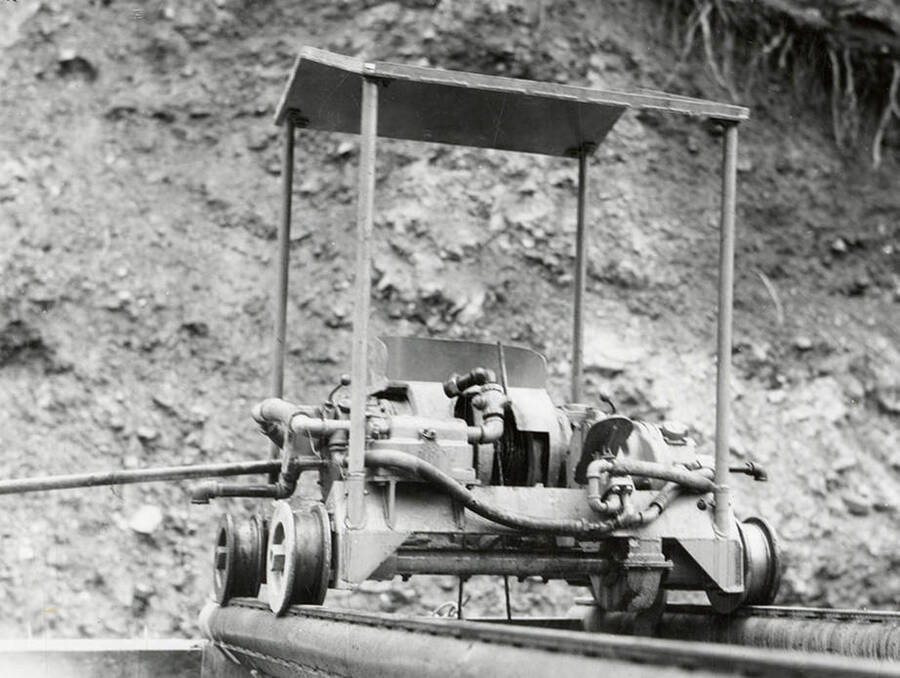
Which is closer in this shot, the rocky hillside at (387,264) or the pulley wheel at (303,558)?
the pulley wheel at (303,558)

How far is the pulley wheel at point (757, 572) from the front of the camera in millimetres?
5305

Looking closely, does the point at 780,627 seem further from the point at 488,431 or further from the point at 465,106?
the point at 465,106

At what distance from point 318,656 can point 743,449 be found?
610 centimetres

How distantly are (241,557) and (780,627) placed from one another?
2.37 meters

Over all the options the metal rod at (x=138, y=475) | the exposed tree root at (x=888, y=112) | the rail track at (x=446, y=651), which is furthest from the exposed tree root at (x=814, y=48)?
the rail track at (x=446, y=651)

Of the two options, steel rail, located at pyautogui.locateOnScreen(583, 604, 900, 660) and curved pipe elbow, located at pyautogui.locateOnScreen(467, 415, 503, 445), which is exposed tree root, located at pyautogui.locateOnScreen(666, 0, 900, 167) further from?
curved pipe elbow, located at pyautogui.locateOnScreen(467, 415, 503, 445)

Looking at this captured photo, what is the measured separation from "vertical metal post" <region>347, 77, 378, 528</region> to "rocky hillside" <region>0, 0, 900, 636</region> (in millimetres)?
4363

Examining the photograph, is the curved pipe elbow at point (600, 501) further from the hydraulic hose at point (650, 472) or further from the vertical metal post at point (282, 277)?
the vertical metal post at point (282, 277)

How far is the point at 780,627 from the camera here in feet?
16.3

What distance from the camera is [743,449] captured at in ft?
31.9

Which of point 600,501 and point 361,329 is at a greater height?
point 361,329

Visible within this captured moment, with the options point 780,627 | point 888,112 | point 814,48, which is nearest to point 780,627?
point 780,627

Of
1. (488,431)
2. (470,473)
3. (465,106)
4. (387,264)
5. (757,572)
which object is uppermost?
(465,106)

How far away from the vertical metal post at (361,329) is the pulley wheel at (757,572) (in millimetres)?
1697
